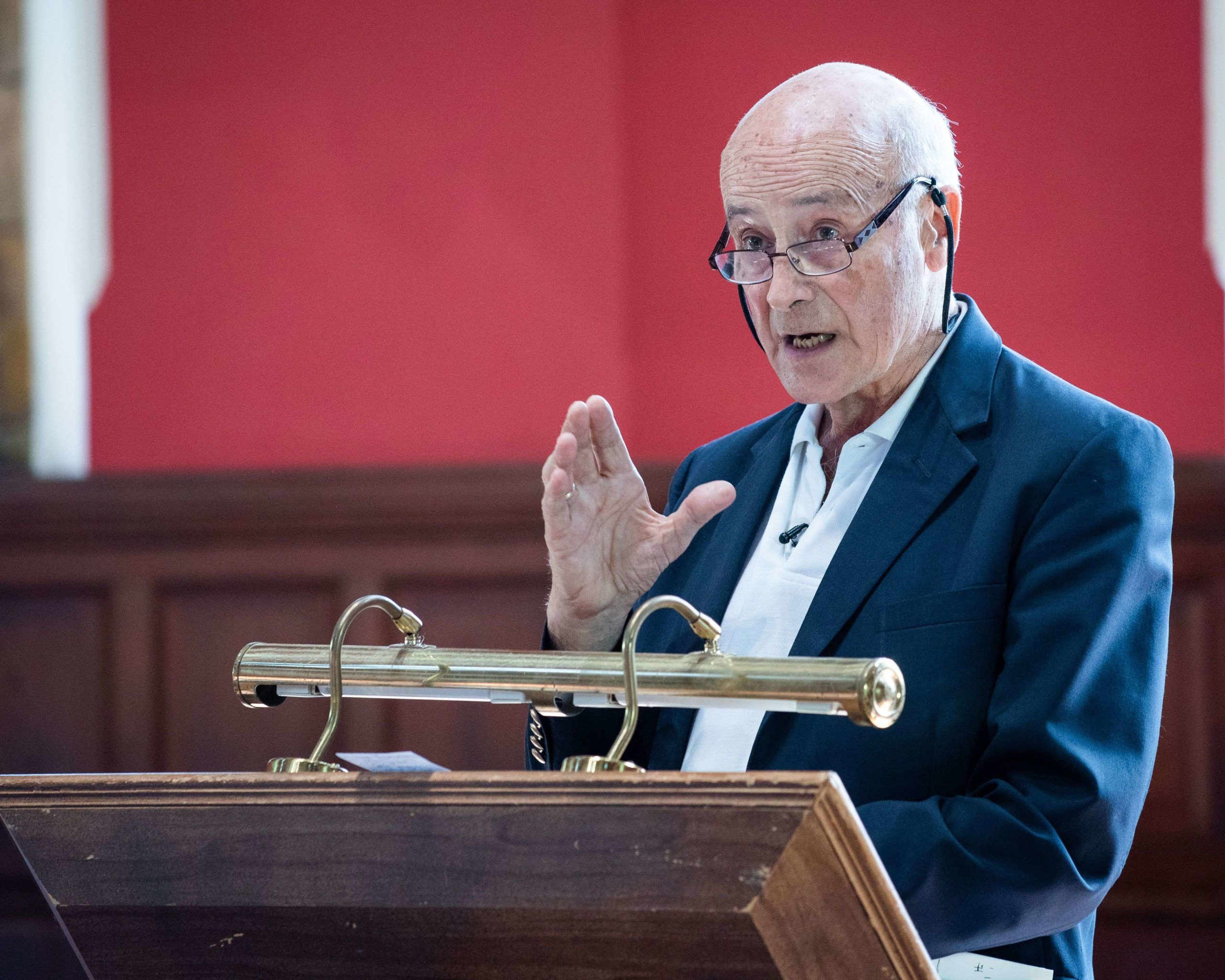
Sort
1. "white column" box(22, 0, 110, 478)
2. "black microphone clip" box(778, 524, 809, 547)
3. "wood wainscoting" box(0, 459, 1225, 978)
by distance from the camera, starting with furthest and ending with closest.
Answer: "white column" box(22, 0, 110, 478) < "wood wainscoting" box(0, 459, 1225, 978) < "black microphone clip" box(778, 524, 809, 547)

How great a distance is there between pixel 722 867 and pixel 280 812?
1.02 feet

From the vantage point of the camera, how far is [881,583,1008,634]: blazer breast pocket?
146cm

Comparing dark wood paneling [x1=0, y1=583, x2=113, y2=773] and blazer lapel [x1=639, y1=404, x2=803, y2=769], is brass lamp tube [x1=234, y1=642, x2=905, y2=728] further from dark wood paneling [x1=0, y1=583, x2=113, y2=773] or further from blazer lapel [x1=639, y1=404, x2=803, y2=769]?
dark wood paneling [x1=0, y1=583, x2=113, y2=773]

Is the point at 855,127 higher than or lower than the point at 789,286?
higher

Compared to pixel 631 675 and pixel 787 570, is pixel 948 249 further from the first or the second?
pixel 631 675

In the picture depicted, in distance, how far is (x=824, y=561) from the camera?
5.36ft

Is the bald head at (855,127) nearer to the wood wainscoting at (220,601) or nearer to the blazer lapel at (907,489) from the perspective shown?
the blazer lapel at (907,489)

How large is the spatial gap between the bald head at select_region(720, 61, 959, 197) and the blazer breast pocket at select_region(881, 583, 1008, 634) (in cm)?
46

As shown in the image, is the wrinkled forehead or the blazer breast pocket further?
the wrinkled forehead

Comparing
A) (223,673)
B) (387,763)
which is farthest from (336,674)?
(223,673)

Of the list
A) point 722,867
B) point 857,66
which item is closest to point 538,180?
point 857,66

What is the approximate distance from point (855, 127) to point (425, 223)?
Result: 211 centimetres

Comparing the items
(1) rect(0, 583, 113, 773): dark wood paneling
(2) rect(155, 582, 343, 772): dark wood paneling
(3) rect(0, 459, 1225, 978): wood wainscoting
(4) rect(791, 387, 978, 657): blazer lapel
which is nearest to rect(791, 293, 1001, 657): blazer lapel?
(4) rect(791, 387, 978, 657): blazer lapel

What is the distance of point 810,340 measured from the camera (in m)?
1.65
